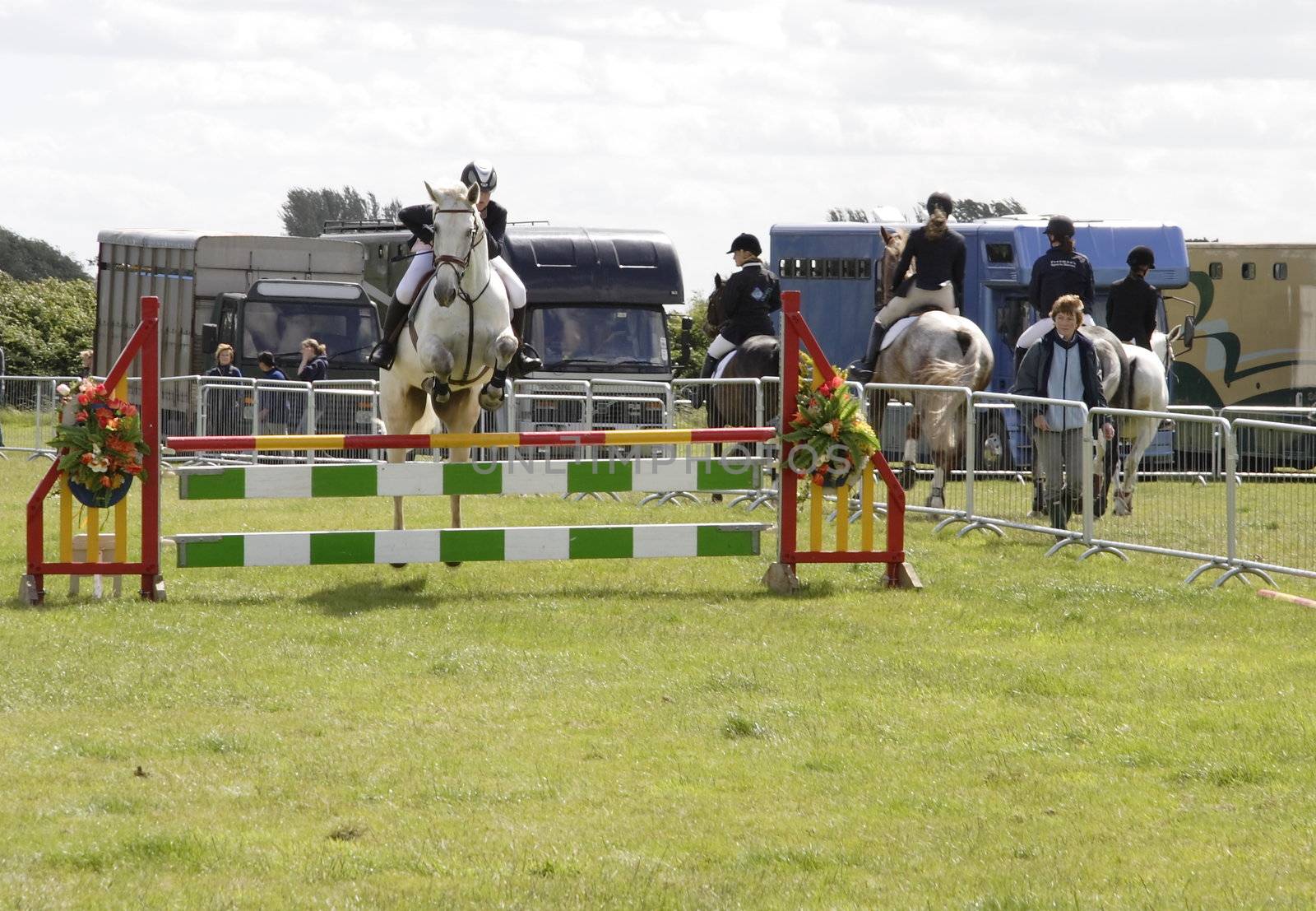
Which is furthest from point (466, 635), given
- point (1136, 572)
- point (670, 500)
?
point (670, 500)

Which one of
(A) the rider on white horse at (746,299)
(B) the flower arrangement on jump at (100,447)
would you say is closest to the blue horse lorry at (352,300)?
(A) the rider on white horse at (746,299)

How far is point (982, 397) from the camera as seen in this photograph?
49.6 ft

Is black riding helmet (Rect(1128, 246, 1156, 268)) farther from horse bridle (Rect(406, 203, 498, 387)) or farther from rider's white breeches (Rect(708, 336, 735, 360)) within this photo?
horse bridle (Rect(406, 203, 498, 387))

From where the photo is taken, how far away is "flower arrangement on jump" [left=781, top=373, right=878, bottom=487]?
11.1 meters

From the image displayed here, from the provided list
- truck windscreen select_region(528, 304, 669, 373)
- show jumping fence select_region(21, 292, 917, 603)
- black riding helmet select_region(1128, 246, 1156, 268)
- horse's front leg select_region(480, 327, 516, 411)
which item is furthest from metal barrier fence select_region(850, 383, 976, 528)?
truck windscreen select_region(528, 304, 669, 373)

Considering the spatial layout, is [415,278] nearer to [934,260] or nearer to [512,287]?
[512,287]

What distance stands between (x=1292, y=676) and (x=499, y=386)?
5.23m

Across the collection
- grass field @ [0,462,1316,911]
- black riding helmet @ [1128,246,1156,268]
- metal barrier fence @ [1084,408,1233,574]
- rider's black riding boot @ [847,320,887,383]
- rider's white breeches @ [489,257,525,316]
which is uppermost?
black riding helmet @ [1128,246,1156,268]

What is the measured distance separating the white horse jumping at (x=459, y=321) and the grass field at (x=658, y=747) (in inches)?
52.2

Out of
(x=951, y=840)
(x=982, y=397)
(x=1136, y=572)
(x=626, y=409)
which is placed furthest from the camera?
(x=626, y=409)

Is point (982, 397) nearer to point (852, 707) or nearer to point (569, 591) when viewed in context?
point (569, 591)

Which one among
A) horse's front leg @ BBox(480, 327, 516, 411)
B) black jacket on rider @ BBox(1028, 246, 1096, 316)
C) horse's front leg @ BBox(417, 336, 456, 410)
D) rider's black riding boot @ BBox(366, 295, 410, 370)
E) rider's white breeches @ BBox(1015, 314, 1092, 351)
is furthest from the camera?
black jacket on rider @ BBox(1028, 246, 1096, 316)

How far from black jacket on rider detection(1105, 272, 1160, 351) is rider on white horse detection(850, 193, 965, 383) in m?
2.12

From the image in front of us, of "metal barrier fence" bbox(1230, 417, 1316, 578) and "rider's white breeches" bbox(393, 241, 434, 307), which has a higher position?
"rider's white breeches" bbox(393, 241, 434, 307)
